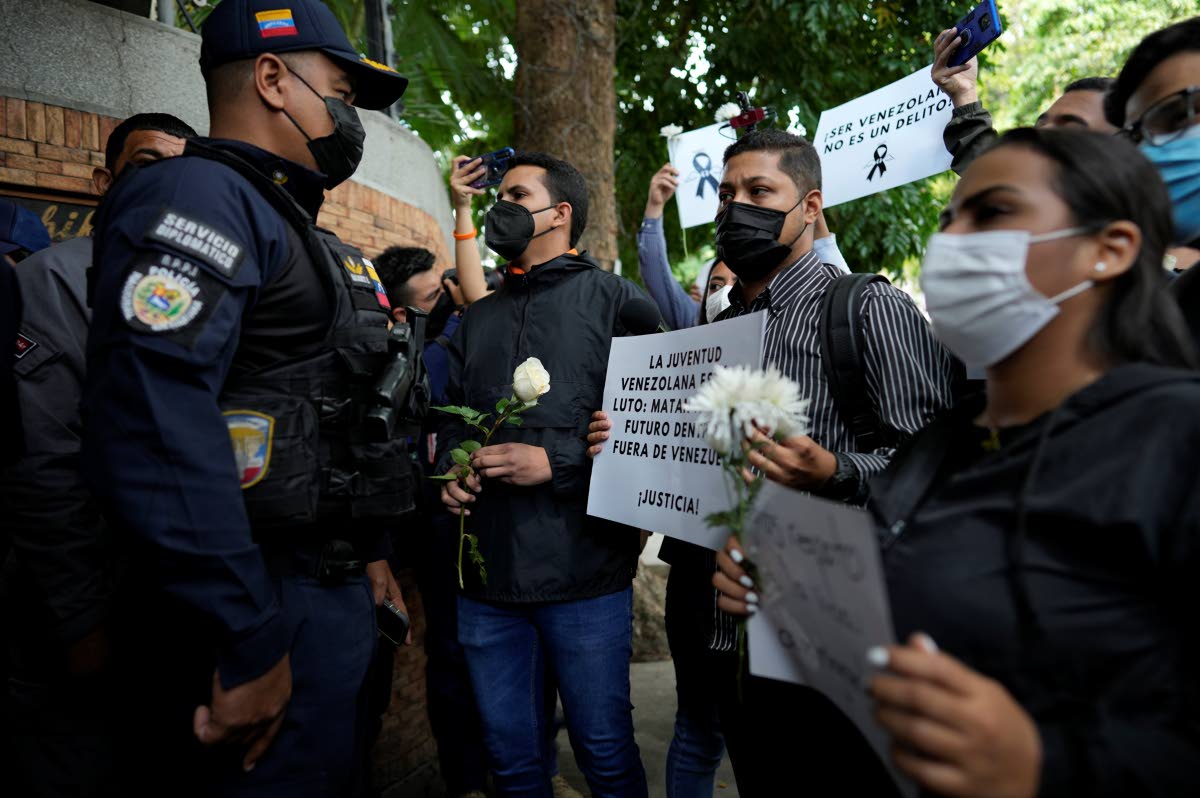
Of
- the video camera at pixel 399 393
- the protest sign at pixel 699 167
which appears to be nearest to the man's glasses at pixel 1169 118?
the video camera at pixel 399 393

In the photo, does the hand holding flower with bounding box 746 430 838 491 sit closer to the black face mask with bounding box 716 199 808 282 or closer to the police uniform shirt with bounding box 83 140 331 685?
the black face mask with bounding box 716 199 808 282

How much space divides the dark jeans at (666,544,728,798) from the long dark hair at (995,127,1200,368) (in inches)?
55.5

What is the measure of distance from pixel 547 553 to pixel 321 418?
972 mm

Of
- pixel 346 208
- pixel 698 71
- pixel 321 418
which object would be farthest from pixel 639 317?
pixel 698 71

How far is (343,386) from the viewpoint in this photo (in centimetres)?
185

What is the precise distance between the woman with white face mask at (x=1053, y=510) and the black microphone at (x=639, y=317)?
1.37 metres

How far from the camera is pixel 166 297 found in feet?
4.92

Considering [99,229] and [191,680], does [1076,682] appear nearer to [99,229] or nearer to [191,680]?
[191,680]

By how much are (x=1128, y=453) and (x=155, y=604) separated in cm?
195

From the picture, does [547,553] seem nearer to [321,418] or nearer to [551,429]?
[551,429]

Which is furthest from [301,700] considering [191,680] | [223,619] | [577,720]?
[577,720]

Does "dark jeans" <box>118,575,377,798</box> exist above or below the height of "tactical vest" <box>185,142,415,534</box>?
below

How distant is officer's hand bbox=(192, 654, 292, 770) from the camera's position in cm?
155

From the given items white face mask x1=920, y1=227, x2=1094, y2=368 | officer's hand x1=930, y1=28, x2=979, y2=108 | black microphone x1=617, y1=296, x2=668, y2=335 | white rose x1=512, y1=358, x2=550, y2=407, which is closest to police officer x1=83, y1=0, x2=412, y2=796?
white rose x1=512, y1=358, x2=550, y2=407
